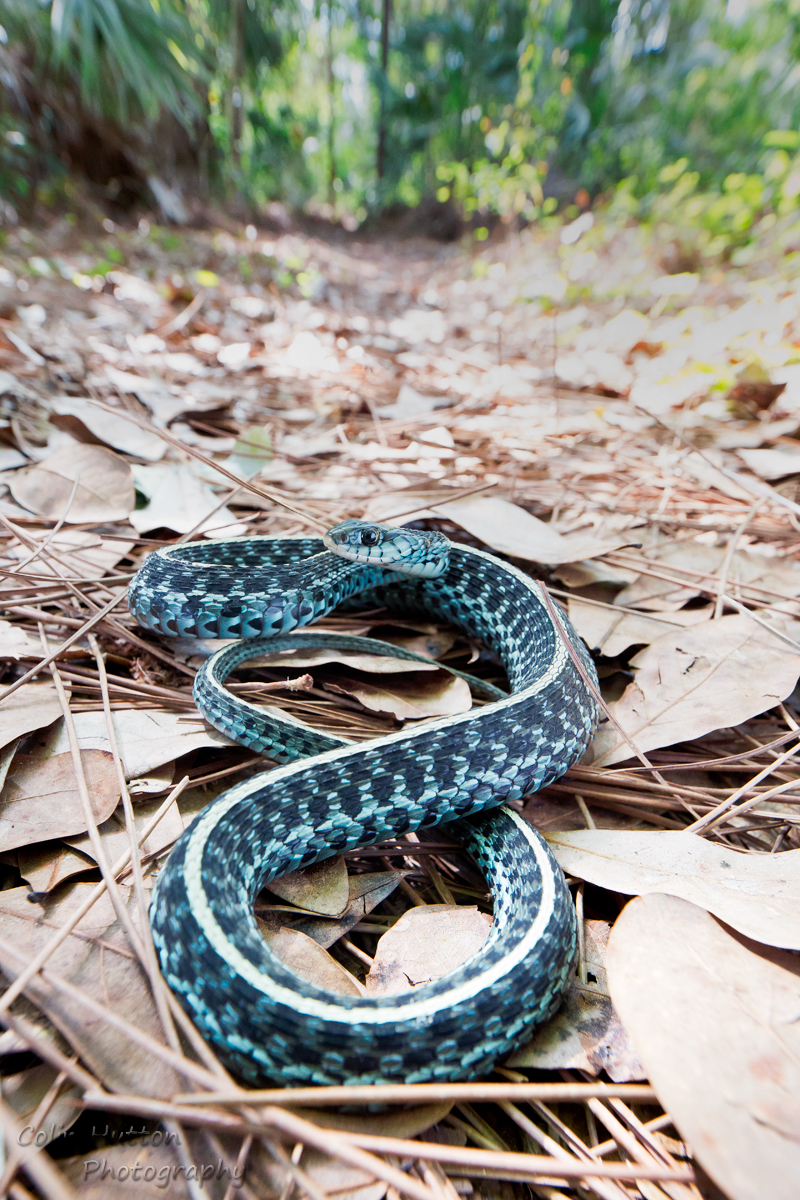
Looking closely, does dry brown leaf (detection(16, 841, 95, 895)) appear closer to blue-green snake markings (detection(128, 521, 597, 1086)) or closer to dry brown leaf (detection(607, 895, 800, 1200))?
blue-green snake markings (detection(128, 521, 597, 1086))

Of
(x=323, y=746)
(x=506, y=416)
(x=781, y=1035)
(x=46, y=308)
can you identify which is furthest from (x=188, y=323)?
(x=781, y=1035)

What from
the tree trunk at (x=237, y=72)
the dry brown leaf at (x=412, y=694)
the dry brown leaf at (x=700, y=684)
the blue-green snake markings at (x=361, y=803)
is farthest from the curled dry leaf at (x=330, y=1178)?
the tree trunk at (x=237, y=72)

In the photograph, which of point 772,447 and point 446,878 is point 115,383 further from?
point 772,447

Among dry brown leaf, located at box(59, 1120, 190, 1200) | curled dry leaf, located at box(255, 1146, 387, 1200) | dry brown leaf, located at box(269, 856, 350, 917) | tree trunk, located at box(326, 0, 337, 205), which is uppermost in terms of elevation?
tree trunk, located at box(326, 0, 337, 205)

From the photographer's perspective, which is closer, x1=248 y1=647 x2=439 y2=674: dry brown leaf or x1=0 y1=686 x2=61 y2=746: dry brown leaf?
x1=0 y1=686 x2=61 y2=746: dry brown leaf

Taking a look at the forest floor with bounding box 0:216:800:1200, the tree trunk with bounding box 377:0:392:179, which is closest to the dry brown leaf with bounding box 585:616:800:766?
the forest floor with bounding box 0:216:800:1200

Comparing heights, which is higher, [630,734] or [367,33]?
[367,33]
